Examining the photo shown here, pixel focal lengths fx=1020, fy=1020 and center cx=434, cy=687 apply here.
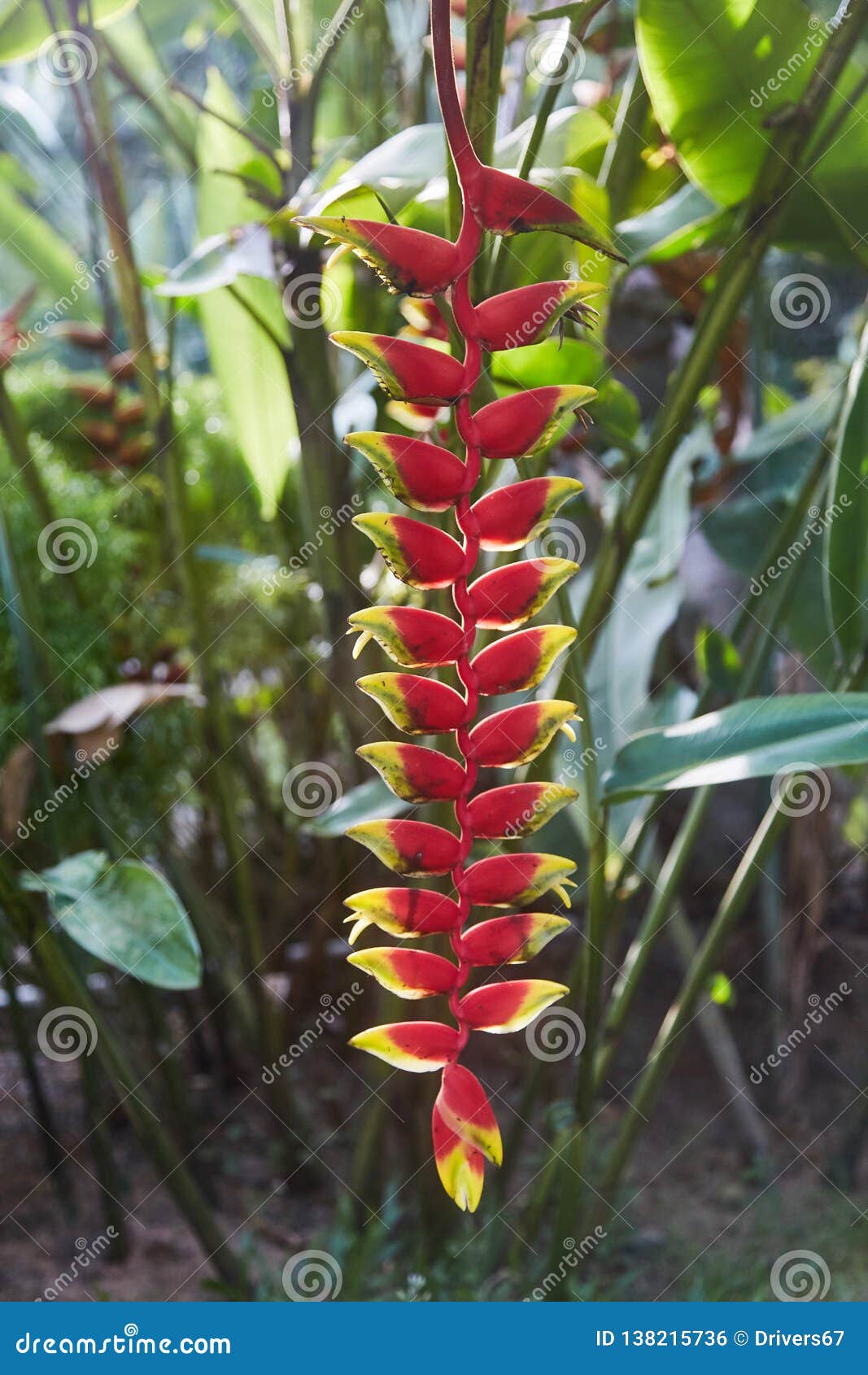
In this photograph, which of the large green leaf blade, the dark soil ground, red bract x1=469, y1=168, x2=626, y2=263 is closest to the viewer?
red bract x1=469, y1=168, x2=626, y2=263

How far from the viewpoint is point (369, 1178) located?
686mm

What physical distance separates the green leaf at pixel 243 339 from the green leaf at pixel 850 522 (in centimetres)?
32

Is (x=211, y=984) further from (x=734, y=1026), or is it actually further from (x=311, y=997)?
(x=734, y=1026)

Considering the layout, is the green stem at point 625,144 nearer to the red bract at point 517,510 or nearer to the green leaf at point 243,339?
the green leaf at point 243,339

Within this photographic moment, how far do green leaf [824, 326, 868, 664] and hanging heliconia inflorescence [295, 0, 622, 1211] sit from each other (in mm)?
232

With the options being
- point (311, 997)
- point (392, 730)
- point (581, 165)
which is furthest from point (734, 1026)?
point (581, 165)

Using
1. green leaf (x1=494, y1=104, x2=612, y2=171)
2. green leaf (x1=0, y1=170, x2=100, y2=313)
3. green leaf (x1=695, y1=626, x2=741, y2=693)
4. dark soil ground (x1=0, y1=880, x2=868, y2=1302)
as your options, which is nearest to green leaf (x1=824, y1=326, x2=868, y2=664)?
green leaf (x1=695, y1=626, x2=741, y2=693)

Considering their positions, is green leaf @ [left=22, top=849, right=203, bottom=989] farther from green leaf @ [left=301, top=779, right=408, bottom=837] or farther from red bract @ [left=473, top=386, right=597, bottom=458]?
red bract @ [left=473, top=386, right=597, bottom=458]

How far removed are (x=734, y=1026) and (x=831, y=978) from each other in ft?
0.35

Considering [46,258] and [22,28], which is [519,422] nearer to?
[22,28]

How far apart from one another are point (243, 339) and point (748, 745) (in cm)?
44

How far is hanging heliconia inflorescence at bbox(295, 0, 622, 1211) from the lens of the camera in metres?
0.18

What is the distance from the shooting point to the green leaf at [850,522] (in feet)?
1.31

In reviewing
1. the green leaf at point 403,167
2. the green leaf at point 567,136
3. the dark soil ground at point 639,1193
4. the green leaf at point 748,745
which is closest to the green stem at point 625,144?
the green leaf at point 567,136
